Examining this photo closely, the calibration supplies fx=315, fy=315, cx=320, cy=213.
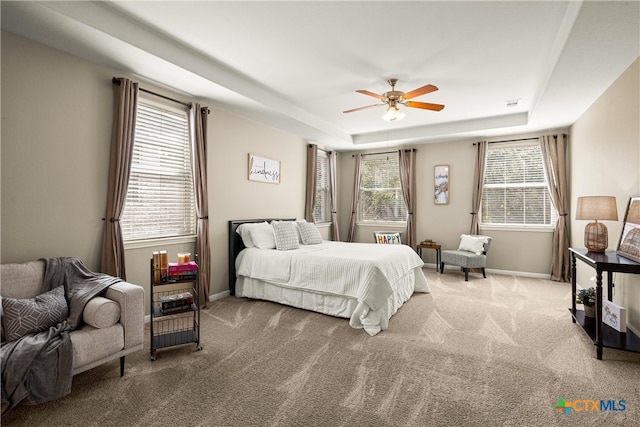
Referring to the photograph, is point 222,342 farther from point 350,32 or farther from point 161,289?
point 350,32

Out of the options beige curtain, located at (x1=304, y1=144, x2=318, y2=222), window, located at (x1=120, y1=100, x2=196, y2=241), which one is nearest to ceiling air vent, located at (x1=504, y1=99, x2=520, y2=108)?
beige curtain, located at (x1=304, y1=144, x2=318, y2=222)

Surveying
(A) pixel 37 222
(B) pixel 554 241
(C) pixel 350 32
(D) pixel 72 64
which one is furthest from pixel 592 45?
(A) pixel 37 222

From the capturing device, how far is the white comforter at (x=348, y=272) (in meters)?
3.25

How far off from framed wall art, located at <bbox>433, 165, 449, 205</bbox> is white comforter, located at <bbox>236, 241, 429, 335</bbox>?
2.35 m

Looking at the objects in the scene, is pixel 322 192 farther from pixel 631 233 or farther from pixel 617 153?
pixel 631 233

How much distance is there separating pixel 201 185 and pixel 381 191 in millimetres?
4309

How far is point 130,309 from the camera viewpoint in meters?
2.31

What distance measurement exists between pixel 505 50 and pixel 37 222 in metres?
4.52

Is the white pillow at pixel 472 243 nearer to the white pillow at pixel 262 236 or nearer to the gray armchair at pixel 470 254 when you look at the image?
the gray armchair at pixel 470 254

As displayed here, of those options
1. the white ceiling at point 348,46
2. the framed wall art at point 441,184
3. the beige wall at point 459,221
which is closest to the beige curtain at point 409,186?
the beige wall at point 459,221

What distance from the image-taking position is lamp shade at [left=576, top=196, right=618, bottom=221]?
299 cm

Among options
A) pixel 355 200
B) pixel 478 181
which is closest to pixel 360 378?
pixel 478 181

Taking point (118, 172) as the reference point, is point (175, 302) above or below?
below

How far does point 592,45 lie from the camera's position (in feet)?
8.53
